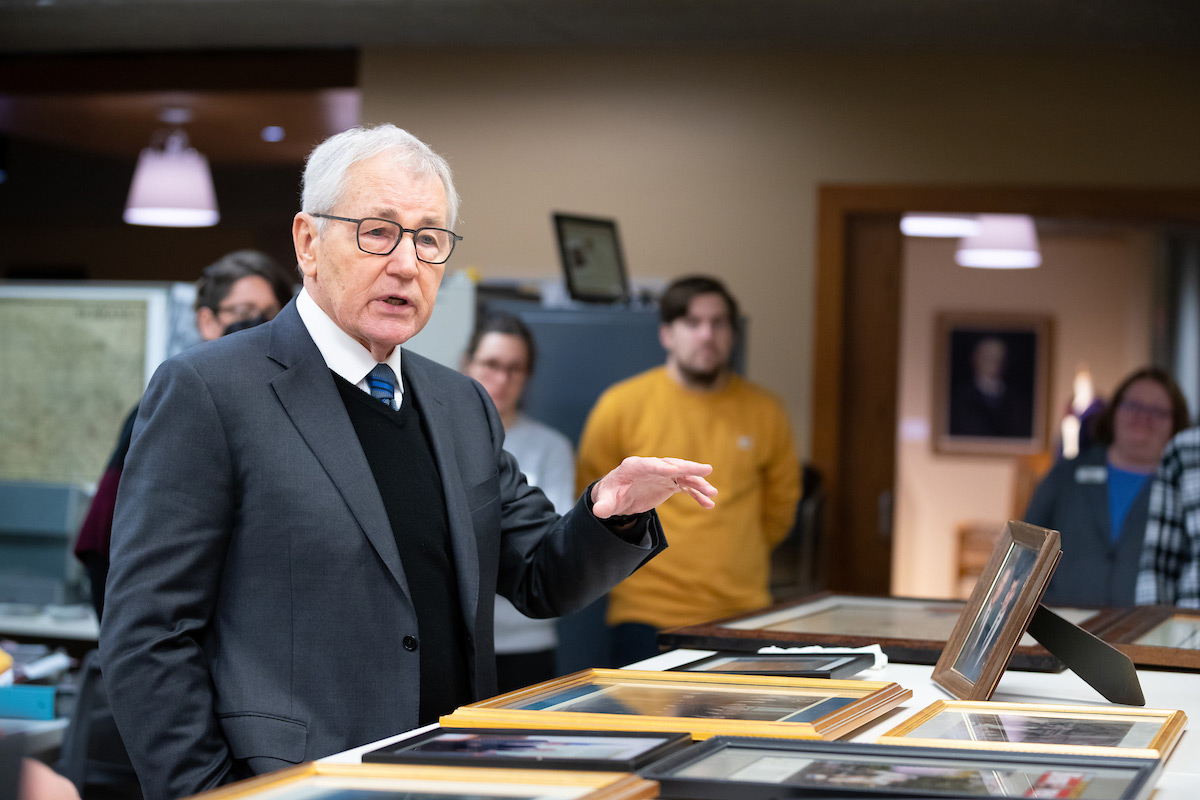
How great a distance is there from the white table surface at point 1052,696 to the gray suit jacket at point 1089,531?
218cm

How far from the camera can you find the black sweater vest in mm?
→ 1599

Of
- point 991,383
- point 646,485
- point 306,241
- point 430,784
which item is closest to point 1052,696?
point 646,485

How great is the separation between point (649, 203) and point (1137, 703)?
4.03 m

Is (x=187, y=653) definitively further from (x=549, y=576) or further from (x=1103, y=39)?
(x=1103, y=39)

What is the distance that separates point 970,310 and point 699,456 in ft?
20.1

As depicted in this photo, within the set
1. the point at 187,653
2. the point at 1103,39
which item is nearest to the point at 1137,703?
the point at 187,653

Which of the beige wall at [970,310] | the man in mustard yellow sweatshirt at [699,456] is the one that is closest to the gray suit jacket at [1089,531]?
the man in mustard yellow sweatshirt at [699,456]

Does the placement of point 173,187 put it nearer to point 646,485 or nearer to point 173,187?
point 173,187

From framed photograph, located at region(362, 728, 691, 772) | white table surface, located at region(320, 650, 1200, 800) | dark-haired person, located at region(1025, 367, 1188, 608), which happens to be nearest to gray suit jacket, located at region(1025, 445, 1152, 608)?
dark-haired person, located at region(1025, 367, 1188, 608)

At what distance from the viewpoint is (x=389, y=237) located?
1572 mm

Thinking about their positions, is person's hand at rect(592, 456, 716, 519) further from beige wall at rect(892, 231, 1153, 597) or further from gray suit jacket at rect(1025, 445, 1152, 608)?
beige wall at rect(892, 231, 1153, 597)

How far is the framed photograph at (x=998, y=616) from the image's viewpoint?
4.87 feet

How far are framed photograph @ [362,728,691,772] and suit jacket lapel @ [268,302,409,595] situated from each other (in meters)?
0.36

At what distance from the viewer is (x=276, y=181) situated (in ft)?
20.2
